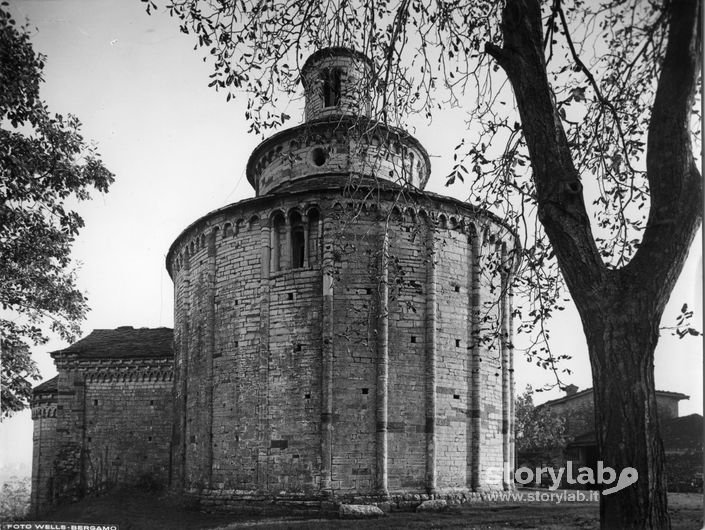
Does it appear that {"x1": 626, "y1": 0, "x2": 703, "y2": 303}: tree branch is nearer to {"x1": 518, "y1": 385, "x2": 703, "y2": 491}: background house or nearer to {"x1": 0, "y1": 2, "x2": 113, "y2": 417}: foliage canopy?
{"x1": 518, "y1": 385, "x2": 703, "y2": 491}: background house

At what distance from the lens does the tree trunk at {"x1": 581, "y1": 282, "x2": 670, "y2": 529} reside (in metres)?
5.11

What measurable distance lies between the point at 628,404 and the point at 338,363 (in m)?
9.85

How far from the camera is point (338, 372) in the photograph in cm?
1462

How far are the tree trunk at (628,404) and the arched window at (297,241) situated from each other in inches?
426

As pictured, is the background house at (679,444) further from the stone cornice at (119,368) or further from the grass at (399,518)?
the stone cornice at (119,368)

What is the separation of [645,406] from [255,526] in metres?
9.43

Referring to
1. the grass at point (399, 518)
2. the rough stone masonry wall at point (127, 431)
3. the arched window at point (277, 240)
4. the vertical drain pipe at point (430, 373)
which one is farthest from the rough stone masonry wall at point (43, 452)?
the vertical drain pipe at point (430, 373)

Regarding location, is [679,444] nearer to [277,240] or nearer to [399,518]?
[399,518]

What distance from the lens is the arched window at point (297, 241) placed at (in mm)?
15695

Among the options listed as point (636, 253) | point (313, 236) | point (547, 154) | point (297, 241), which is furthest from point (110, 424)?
point (636, 253)

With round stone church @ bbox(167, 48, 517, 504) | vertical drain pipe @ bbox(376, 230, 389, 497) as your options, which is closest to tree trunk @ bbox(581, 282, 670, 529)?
round stone church @ bbox(167, 48, 517, 504)

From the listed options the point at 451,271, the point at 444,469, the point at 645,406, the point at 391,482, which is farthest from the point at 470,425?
the point at 645,406

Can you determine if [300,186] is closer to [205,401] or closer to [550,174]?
[205,401]

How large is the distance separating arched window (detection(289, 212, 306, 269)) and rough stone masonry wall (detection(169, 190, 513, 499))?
0.23 m
